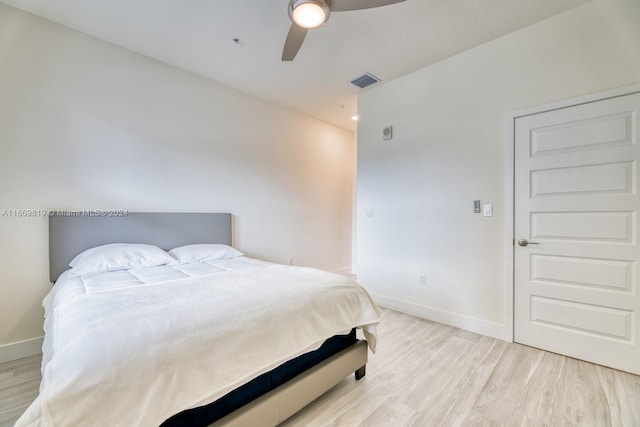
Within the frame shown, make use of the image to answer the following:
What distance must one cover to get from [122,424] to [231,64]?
3123 mm

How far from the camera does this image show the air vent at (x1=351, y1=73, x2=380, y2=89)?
10.4ft

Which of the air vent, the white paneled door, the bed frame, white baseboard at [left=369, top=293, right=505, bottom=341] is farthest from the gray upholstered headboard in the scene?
the white paneled door

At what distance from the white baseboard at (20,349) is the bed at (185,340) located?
608mm

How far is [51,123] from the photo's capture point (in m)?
2.28

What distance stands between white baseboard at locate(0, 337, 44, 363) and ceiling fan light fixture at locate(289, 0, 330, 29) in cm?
319

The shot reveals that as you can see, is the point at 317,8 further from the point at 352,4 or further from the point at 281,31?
the point at 281,31

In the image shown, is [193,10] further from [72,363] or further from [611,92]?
[611,92]

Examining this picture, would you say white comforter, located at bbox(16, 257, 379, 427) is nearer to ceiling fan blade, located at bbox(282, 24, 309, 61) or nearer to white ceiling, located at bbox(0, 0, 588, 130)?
ceiling fan blade, located at bbox(282, 24, 309, 61)

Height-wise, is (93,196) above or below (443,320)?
above

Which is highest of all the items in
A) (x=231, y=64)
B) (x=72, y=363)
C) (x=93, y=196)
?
(x=231, y=64)

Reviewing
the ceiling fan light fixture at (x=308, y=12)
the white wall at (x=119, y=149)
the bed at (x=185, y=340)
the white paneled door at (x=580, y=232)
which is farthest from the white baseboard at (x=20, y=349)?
the white paneled door at (x=580, y=232)

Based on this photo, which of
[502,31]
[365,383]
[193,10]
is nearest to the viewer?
[365,383]

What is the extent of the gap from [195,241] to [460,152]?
3.04 m

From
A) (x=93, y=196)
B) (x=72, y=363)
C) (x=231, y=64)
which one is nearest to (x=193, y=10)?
(x=231, y=64)
